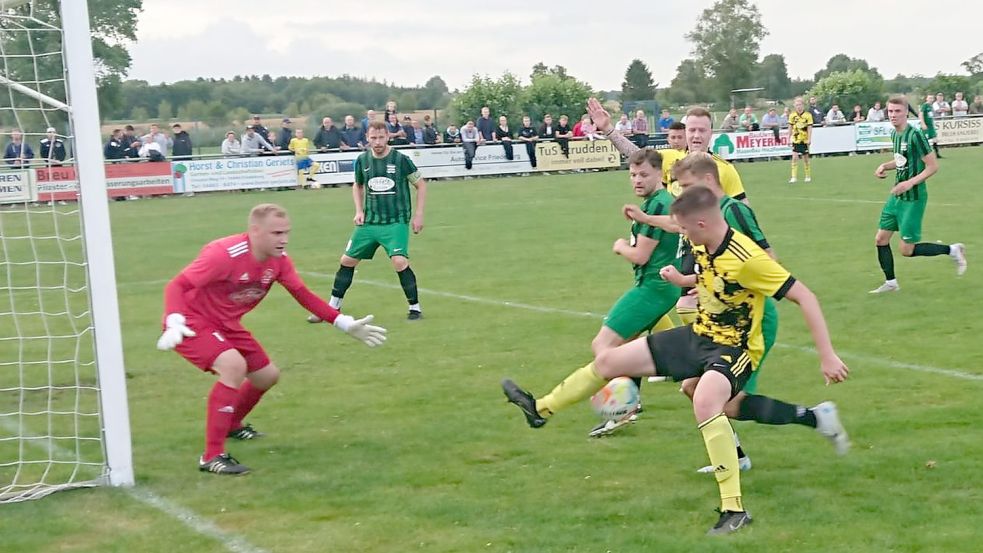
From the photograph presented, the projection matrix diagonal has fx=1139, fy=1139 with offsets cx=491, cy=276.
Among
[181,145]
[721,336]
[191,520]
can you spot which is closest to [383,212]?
[191,520]

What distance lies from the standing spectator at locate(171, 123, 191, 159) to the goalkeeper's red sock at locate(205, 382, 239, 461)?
26188 millimetres

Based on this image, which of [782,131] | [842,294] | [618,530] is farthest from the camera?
[782,131]

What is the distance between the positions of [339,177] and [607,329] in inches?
1037

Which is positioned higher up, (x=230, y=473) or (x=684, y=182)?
(x=684, y=182)

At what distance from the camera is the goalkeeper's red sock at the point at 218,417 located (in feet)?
21.3

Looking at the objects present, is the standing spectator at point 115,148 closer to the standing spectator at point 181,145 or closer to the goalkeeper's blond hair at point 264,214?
the standing spectator at point 181,145

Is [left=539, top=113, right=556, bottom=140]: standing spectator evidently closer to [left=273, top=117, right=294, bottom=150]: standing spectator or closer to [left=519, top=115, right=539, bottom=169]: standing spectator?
[left=519, top=115, right=539, bottom=169]: standing spectator

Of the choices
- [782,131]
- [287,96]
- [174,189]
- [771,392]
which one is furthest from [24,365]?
[287,96]

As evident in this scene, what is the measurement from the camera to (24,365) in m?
10.1

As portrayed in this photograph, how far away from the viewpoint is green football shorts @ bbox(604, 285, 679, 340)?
697 cm

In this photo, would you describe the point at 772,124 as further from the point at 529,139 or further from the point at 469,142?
the point at 469,142

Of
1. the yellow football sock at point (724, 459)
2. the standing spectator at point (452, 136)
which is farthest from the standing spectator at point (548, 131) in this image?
the yellow football sock at point (724, 459)

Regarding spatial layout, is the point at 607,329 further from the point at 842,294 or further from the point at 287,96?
the point at 287,96

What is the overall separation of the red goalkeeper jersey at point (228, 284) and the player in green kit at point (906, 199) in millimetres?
7178
